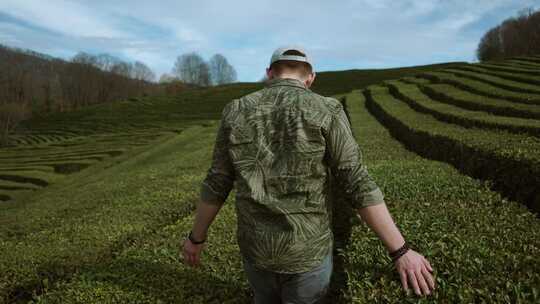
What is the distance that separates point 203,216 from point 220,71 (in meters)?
146

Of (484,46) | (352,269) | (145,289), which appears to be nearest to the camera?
(352,269)

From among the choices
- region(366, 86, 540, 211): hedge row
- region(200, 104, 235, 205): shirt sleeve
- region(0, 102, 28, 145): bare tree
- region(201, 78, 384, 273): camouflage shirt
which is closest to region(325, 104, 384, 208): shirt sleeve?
region(201, 78, 384, 273): camouflage shirt

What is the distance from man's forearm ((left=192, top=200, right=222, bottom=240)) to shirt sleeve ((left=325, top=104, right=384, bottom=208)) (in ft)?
2.88

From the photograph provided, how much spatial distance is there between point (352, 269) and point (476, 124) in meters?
11.5

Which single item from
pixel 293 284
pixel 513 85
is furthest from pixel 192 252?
pixel 513 85

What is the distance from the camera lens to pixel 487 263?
3.19 metres

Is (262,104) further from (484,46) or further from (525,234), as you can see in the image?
(484,46)

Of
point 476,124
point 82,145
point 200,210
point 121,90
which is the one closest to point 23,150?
point 82,145

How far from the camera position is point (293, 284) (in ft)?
8.74

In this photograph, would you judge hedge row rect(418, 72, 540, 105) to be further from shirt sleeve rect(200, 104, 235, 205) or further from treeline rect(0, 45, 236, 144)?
treeline rect(0, 45, 236, 144)

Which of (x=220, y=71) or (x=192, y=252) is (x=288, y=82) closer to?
(x=192, y=252)

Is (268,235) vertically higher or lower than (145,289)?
higher

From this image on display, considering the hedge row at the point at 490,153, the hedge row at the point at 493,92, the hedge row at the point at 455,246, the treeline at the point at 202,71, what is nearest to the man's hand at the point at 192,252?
the hedge row at the point at 455,246

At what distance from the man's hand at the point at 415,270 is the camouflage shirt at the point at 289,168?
1.30 ft
